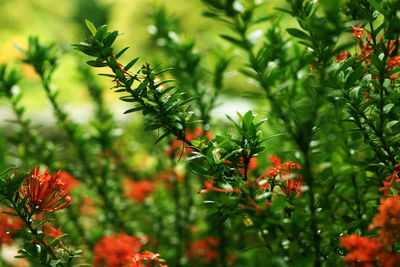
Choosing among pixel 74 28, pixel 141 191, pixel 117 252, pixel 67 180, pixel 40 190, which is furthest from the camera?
pixel 74 28

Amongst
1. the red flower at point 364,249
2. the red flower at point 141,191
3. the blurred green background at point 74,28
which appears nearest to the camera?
the red flower at point 364,249

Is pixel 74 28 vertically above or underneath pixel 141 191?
above

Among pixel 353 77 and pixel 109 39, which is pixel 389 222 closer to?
pixel 353 77

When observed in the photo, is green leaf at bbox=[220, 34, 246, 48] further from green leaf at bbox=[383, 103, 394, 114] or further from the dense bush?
green leaf at bbox=[383, 103, 394, 114]

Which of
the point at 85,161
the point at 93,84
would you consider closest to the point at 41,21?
the point at 93,84

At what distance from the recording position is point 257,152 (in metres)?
0.40

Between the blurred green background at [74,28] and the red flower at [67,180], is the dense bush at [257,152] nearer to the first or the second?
the red flower at [67,180]

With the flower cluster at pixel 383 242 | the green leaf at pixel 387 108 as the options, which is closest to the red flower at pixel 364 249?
the flower cluster at pixel 383 242

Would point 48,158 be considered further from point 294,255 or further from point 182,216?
point 294,255

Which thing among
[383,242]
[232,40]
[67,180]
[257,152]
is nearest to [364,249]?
[383,242]

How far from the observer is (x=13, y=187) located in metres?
0.39

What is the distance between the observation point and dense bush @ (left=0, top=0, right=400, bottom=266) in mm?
323

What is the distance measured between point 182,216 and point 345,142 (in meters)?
0.57

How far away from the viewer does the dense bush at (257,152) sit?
12.7 inches
